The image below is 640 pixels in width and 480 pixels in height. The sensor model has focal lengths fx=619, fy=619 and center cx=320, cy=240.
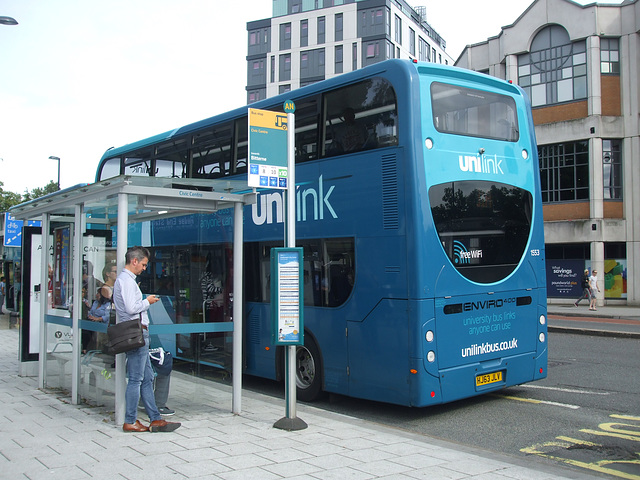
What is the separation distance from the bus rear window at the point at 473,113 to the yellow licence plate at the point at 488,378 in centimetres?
309

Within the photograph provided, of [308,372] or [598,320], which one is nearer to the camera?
[308,372]

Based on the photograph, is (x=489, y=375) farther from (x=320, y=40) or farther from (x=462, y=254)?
(x=320, y=40)

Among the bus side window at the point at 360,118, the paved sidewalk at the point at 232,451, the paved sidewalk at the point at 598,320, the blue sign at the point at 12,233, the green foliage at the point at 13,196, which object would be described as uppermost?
the green foliage at the point at 13,196

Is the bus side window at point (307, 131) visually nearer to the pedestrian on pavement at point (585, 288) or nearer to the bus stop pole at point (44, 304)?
the bus stop pole at point (44, 304)

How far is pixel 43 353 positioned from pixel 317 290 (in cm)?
433

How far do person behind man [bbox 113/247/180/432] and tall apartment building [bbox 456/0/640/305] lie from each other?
26.5 meters

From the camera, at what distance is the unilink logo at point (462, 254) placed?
761 cm

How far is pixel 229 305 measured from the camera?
7.83m

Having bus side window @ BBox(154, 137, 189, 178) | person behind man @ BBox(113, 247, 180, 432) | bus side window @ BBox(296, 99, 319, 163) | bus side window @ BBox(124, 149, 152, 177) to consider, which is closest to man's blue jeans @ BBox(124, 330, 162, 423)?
person behind man @ BBox(113, 247, 180, 432)

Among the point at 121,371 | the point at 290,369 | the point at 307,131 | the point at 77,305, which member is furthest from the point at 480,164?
the point at 77,305

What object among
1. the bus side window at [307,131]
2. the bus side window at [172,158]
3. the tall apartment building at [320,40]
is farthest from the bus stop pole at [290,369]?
the tall apartment building at [320,40]

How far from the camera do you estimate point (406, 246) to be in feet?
24.0

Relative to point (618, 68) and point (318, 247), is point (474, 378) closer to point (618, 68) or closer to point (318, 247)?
point (318, 247)

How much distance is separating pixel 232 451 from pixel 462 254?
366 cm
